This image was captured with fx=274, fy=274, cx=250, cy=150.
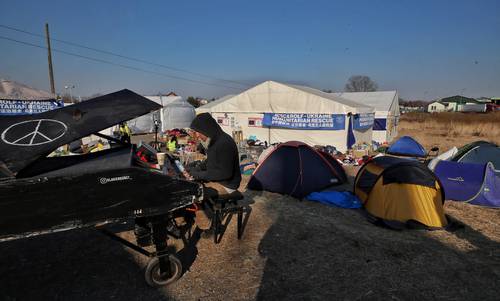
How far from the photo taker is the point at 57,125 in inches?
98.8

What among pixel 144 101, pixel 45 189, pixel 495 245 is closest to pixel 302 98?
pixel 495 245

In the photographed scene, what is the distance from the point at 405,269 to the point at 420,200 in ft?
5.92

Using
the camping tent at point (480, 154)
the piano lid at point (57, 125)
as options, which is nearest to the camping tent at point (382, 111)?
the camping tent at point (480, 154)

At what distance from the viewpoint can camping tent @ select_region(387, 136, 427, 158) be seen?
12.1m

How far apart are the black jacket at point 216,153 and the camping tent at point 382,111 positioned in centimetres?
1597

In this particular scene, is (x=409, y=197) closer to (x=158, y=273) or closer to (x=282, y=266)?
(x=282, y=266)

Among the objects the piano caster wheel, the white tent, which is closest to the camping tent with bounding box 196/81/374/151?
the white tent

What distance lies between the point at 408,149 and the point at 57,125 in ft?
43.7

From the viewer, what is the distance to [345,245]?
14.1 ft

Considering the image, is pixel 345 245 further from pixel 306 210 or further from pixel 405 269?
pixel 306 210

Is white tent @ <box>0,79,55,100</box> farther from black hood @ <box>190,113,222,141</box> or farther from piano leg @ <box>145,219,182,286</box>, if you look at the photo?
piano leg @ <box>145,219,182,286</box>

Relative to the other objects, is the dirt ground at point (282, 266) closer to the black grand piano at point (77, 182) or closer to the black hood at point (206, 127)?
the black grand piano at point (77, 182)

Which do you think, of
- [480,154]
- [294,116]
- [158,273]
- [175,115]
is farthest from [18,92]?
[480,154]

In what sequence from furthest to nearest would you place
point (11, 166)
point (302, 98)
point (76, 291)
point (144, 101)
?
point (302, 98) < point (76, 291) < point (144, 101) < point (11, 166)
